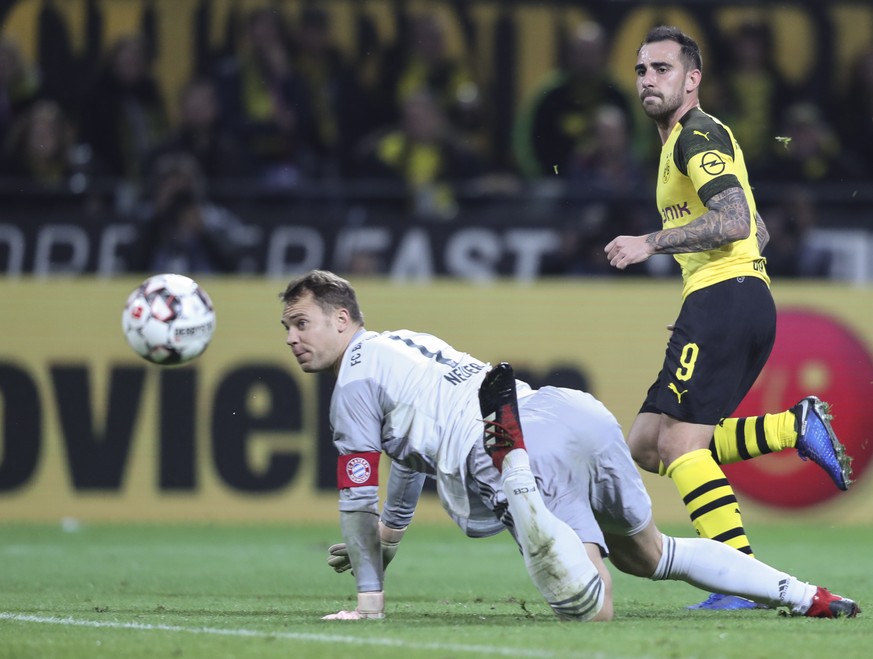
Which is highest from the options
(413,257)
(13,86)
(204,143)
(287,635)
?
(13,86)

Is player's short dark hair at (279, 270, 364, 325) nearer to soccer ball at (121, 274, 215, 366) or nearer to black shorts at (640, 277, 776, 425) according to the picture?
black shorts at (640, 277, 776, 425)

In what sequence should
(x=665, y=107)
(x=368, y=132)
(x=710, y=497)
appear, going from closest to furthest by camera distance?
(x=710, y=497) < (x=665, y=107) < (x=368, y=132)

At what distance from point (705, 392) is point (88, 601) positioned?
2.77 metres

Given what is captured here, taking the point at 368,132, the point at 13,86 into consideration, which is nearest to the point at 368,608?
the point at 368,132

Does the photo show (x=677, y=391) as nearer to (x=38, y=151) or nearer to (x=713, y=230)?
(x=713, y=230)

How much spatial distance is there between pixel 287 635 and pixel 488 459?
939 mm

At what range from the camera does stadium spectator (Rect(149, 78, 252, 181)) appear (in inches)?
482

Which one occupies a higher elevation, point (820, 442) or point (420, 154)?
point (420, 154)

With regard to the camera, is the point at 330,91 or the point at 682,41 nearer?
the point at 682,41

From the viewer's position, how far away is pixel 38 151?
12.1 m

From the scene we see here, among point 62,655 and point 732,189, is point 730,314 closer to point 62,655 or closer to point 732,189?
point 732,189

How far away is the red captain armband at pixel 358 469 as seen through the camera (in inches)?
216

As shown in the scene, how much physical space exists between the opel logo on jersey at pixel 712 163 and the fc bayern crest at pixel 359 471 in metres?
1.75

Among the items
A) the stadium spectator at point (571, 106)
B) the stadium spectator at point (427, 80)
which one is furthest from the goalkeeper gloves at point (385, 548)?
the stadium spectator at point (427, 80)
